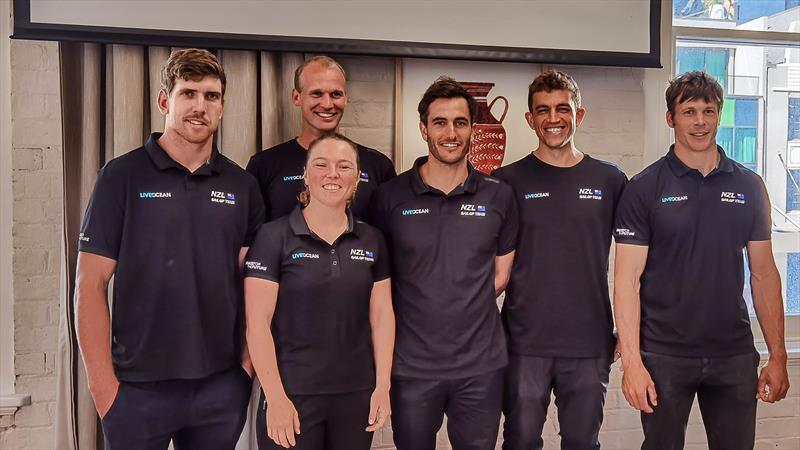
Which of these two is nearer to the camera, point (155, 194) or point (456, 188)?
point (155, 194)

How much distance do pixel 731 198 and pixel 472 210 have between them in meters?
0.82

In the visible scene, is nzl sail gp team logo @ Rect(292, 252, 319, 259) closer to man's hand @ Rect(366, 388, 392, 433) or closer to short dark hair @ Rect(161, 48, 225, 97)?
man's hand @ Rect(366, 388, 392, 433)

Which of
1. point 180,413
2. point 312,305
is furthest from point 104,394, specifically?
point 312,305

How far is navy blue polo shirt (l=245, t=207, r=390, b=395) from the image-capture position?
173 centimetres

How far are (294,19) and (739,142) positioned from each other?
2139 mm

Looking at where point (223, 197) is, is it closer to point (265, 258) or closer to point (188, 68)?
point (265, 258)

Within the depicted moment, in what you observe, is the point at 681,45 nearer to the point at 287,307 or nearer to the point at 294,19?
the point at 294,19

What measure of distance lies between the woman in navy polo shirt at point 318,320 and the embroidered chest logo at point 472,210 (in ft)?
1.03

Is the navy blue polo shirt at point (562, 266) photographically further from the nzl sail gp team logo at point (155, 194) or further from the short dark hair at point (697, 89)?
the nzl sail gp team logo at point (155, 194)

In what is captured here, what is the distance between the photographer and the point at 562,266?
6.66ft

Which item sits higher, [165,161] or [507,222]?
[165,161]

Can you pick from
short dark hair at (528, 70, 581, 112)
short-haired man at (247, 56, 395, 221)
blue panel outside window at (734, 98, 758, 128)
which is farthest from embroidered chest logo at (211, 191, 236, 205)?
blue panel outside window at (734, 98, 758, 128)

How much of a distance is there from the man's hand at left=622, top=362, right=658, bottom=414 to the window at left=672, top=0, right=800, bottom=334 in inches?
53.7

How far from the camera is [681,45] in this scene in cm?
298
